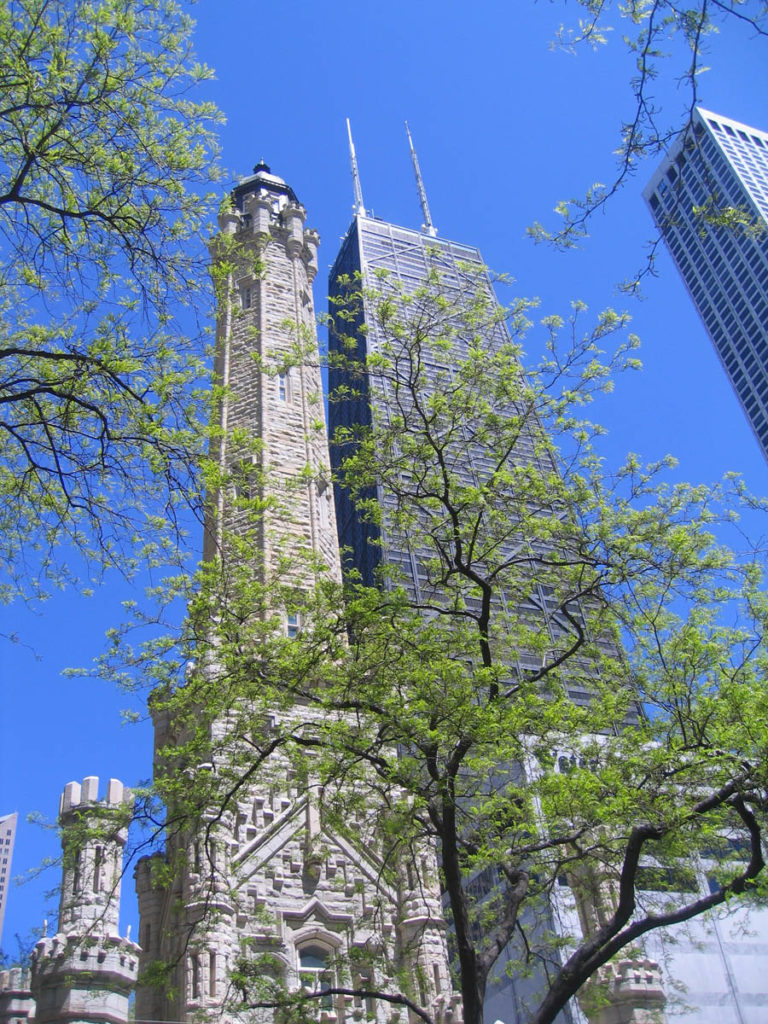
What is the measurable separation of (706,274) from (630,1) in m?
28.0

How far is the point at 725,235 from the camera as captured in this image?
27188mm

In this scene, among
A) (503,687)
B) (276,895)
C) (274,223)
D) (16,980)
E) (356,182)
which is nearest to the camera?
(503,687)

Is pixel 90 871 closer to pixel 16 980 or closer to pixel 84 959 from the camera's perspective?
pixel 84 959

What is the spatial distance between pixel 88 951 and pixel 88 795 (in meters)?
3.13

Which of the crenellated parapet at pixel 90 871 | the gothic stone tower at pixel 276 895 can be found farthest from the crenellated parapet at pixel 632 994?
the crenellated parapet at pixel 90 871

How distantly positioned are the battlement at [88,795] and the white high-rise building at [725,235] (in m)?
14.1

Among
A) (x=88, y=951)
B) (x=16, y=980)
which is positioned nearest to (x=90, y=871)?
(x=88, y=951)

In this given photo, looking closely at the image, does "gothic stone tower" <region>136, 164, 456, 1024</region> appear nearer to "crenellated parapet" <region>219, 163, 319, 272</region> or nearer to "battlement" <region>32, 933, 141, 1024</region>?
"battlement" <region>32, 933, 141, 1024</region>

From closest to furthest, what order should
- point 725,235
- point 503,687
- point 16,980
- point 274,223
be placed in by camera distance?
1. point 503,687
2. point 16,980
3. point 725,235
4. point 274,223

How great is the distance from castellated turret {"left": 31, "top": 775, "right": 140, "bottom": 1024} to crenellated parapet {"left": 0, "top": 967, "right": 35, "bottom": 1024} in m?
1.33

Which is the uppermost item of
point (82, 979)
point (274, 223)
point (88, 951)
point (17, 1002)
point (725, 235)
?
point (274, 223)

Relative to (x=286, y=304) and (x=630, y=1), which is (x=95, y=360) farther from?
(x=286, y=304)

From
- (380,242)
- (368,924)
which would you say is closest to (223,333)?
(368,924)

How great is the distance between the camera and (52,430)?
36.0 ft
